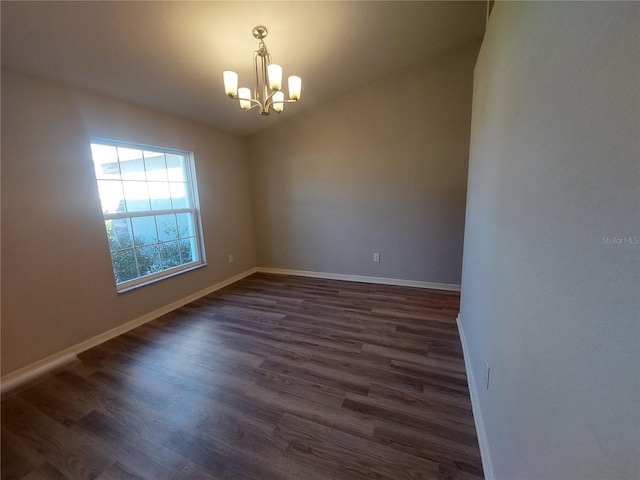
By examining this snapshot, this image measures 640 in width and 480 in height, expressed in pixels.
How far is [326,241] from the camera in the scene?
3939mm

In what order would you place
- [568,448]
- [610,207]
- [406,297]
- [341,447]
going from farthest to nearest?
[406,297], [341,447], [568,448], [610,207]

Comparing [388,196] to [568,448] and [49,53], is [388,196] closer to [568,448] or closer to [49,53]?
[568,448]

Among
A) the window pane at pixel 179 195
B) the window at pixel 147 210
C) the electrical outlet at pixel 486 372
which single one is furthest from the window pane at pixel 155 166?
the electrical outlet at pixel 486 372

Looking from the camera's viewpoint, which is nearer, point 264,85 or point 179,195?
point 264,85

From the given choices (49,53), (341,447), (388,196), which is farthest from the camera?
(388,196)

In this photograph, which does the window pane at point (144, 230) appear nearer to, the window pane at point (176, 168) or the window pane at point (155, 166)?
the window pane at point (155, 166)

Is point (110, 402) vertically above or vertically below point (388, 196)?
below

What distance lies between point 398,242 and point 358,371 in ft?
6.70

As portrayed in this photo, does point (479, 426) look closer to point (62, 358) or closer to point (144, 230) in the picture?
point (62, 358)

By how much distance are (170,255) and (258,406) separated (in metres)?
2.33

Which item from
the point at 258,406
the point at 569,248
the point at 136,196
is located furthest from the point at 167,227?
the point at 569,248

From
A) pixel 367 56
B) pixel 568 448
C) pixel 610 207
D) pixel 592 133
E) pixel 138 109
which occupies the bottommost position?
pixel 568 448

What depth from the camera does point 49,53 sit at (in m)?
1.78

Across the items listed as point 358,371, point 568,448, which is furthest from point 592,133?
point 358,371
